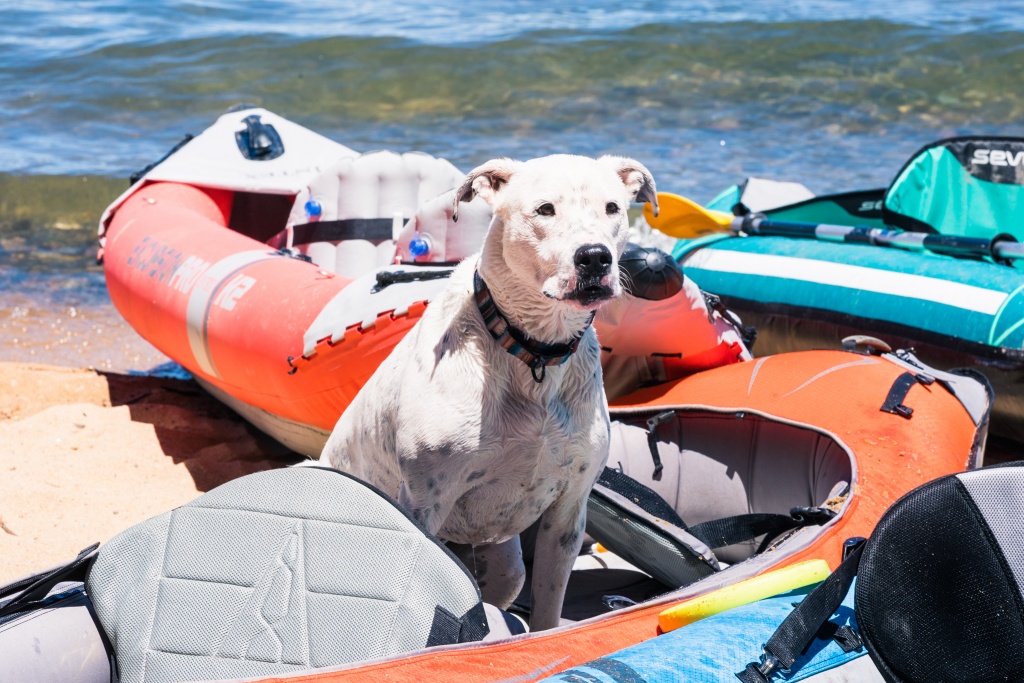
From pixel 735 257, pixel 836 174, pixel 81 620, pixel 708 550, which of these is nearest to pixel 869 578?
pixel 708 550

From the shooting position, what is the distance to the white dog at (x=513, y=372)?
104 inches

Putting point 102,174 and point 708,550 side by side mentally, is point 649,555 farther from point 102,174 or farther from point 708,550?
point 102,174

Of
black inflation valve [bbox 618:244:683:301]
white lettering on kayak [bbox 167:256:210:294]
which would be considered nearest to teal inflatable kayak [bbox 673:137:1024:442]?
black inflation valve [bbox 618:244:683:301]

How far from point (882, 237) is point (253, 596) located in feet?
13.0

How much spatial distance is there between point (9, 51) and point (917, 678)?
14067mm

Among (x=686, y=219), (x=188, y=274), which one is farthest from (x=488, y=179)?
(x=686, y=219)

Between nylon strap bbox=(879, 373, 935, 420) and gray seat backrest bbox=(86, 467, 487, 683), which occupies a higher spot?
gray seat backrest bbox=(86, 467, 487, 683)

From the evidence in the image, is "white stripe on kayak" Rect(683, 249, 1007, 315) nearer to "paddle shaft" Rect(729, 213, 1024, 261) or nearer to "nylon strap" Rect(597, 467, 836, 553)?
"paddle shaft" Rect(729, 213, 1024, 261)

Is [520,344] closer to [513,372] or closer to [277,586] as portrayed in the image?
[513,372]

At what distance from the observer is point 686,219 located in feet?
19.5

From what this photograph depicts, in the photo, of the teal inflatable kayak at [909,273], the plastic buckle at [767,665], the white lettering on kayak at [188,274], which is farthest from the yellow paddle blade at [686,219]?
the plastic buckle at [767,665]

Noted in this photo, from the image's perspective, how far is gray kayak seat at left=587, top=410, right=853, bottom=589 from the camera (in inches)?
148

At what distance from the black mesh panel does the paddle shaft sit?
304 centimetres

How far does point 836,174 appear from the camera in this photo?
10000 millimetres
